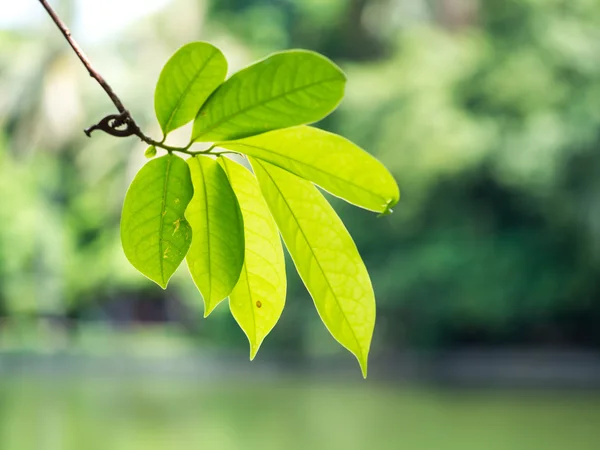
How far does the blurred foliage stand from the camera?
611 cm

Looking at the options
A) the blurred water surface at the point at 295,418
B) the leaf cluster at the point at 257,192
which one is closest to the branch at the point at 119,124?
the leaf cluster at the point at 257,192

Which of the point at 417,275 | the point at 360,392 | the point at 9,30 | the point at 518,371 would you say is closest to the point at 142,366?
the point at 360,392

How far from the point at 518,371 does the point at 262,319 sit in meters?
6.93

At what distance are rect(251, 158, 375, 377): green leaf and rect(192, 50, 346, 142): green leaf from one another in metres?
0.02

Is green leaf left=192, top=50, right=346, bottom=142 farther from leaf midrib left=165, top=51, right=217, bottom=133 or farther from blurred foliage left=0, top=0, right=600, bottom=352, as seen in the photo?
blurred foliage left=0, top=0, right=600, bottom=352

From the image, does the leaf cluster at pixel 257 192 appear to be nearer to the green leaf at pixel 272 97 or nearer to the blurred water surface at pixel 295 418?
the green leaf at pixel 272 97

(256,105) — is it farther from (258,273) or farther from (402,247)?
(402,247)

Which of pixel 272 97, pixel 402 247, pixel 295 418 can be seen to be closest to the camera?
pixel 272 97

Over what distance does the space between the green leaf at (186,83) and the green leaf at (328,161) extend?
0.01 m

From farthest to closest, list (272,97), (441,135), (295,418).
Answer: (441,135) < (295,418) < (272,97)

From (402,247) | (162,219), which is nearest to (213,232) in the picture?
(162,219)

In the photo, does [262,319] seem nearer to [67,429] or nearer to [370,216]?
[67,429]

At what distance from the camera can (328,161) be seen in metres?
0.19

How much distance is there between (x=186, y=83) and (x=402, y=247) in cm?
674
